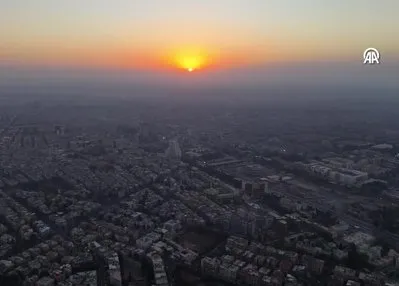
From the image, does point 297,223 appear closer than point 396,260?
No

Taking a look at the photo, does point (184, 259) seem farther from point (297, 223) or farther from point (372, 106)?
point (372, 106)

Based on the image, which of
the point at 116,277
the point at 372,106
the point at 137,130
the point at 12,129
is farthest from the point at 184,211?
the point at 372,106

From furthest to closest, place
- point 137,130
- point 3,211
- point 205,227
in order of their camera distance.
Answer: point 137,130 < point 3,211 < point 205,227

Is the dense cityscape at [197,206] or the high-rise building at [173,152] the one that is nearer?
the dense cityscape at [197,206]

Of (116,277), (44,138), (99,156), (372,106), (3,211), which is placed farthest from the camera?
(372,106)

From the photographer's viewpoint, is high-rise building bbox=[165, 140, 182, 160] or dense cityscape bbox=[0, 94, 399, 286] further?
high-rise building bbox=[165, 140, 182, 160]

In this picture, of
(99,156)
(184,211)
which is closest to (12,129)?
(99,156)

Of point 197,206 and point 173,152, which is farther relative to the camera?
point 173,152
